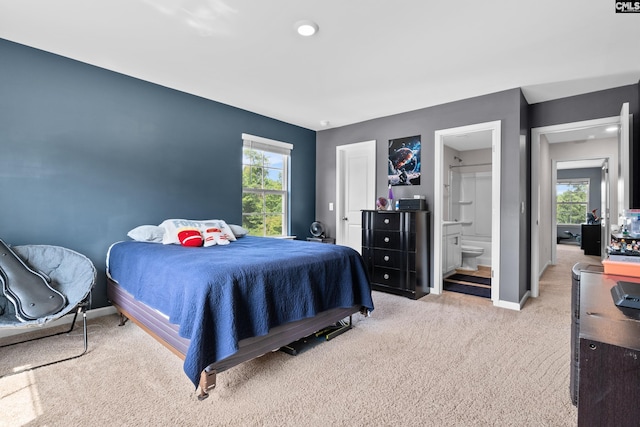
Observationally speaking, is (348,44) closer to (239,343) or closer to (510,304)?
(239,343)

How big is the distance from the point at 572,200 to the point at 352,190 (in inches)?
328

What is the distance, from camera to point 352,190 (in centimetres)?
510

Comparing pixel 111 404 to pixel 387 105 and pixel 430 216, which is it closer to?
pixel 430 216

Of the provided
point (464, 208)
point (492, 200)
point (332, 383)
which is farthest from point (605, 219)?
point (332, 383)

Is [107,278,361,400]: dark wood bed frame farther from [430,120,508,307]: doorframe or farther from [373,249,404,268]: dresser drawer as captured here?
[430,120,508,307]: doorframe

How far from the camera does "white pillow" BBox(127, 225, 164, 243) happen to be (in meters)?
3.12

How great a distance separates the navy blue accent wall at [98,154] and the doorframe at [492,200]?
2.69m

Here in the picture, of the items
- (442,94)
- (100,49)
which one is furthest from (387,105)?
(100,49)

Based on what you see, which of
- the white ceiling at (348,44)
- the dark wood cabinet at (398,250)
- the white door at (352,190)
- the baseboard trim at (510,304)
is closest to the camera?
the white ceiling at (348,44)

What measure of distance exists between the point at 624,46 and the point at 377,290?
3332 millimetres

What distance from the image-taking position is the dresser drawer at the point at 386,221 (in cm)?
394

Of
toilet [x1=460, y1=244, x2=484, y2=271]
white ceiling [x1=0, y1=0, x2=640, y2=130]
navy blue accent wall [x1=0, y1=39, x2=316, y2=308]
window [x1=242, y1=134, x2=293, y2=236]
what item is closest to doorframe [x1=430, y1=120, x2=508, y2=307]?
white ceiling [x1=0, y1=0, x2=640, y2=130]

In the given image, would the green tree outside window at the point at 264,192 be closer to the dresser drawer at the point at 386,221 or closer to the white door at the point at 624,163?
the dresser drawer at the point at 386,221

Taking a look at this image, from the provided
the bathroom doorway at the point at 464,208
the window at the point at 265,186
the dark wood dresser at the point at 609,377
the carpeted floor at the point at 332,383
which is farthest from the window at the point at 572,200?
the dark wood dresser at the point at 609,377
